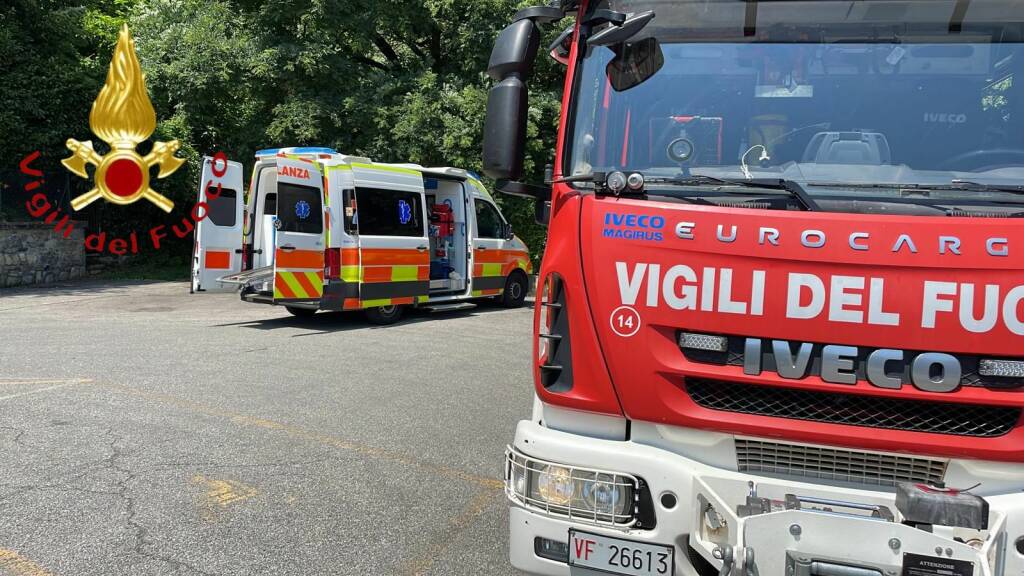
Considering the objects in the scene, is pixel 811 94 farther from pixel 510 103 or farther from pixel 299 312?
pixel 299 312

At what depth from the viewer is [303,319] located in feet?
39.4

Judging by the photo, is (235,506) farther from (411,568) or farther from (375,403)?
(375,403)

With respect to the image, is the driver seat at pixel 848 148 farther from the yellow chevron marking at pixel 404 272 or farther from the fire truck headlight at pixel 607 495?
the yellow chevron marking at pixel 404 272

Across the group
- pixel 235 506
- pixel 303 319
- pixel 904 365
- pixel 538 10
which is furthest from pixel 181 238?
pixel 904 365

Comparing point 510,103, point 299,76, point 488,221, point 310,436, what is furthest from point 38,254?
point 510,103

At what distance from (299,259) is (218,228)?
58.6 inches

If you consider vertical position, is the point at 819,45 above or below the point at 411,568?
above

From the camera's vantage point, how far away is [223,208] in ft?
36.5

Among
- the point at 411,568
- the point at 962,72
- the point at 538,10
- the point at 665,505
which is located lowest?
the point at 411,568

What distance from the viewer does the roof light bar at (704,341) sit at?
2.66 m

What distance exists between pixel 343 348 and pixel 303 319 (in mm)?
2799

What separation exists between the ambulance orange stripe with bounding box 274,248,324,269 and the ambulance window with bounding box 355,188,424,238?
2.48 ft

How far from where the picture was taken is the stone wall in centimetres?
1680

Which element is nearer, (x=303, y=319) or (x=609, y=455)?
(x=609, y=455)
